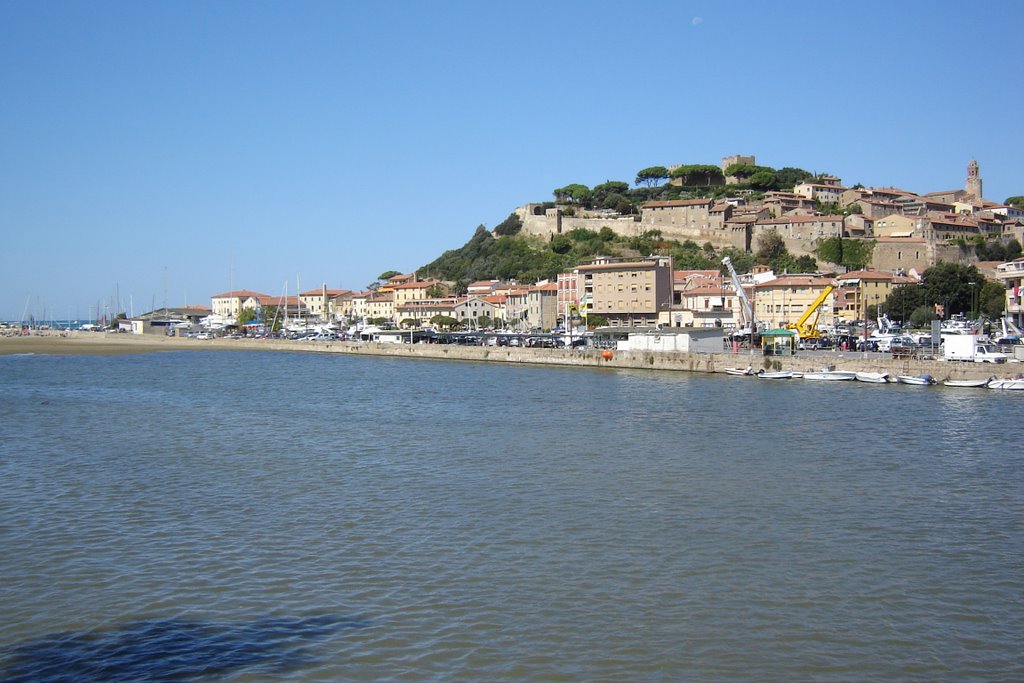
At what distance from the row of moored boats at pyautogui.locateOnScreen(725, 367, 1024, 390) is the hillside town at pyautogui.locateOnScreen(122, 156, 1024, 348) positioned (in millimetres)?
11806

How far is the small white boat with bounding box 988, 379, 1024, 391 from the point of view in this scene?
27469 mm

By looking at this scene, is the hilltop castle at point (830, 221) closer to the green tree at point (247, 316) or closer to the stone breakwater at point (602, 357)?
the green tree at point (247, 316)

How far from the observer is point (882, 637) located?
7.95 meters

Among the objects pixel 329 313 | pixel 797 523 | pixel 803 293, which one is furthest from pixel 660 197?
pixel 797 523

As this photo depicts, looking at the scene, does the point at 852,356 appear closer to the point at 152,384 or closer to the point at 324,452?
the point at 324,452

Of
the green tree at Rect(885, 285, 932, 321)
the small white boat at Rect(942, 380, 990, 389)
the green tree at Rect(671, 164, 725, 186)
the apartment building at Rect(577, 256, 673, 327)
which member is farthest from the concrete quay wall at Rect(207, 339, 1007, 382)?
the green tree at Rect(671, 164, 725, 186)

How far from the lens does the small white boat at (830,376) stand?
31.2 metres

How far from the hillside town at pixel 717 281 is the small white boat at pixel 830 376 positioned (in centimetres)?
1236

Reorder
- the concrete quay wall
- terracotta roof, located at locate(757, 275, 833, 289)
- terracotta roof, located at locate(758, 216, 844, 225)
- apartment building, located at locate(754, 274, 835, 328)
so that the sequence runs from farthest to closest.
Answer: terracotta roof, located at locate(758, 216, 844, 225) < apartment building, located at locate(754, 274, 835, 328) < terracotta roof, located at locate(757, 275, 833, 289) < the concrete quay wall

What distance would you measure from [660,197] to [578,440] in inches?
3128

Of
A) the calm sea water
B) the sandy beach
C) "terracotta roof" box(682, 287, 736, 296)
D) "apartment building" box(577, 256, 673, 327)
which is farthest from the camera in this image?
the sandy beach

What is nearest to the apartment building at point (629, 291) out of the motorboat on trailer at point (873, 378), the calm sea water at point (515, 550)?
the motorboat on trailer at point (873, 378)

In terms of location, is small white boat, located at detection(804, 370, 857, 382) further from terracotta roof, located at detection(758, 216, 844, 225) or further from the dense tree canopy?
terracotta roof, located at detection(758, 216, 844, 225)

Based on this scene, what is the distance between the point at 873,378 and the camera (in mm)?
30531
